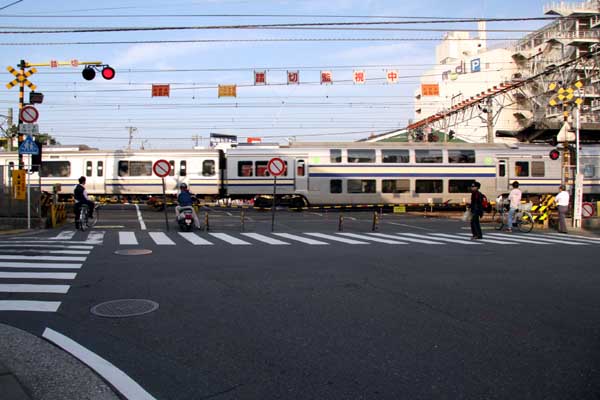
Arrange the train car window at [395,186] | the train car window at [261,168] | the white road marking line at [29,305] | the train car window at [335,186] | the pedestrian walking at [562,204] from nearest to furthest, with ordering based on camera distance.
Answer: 1. the white road marking line at [29,305]
2. the pedestrian walking at [562,204]
3. the train car window at [261,168]
4. the train car window at [335,186]
5. the train car window at [395,186]

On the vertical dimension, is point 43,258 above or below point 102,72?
below

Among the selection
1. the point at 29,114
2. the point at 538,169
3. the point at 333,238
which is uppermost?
the point at 29,114

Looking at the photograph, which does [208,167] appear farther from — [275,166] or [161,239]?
[161,239]

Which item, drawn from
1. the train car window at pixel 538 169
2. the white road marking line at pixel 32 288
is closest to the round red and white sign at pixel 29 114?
the white road marking line at pixel 32 288

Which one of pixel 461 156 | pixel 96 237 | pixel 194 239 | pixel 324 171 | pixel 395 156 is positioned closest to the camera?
pixel 194 239

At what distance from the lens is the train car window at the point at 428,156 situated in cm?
2923

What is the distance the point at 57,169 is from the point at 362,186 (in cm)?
1808

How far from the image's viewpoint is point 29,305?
6402mm

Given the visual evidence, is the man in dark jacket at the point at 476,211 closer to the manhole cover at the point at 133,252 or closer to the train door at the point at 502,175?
the manhole cover at the point at 133,252

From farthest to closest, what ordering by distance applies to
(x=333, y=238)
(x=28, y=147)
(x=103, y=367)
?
(x=28, y=147)
(x=333, y=238)
(x=103, y=367)

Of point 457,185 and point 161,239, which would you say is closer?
point 161,239

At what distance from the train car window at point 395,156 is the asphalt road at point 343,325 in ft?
61.4

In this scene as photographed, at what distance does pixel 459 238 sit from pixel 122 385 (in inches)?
530

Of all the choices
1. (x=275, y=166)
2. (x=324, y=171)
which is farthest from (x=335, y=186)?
(x=275, y=166)
